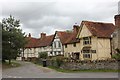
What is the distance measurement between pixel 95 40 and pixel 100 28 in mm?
3479

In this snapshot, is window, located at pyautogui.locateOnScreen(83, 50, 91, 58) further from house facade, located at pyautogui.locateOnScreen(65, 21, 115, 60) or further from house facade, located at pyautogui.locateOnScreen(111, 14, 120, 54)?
house facade, located at pyautogui.locateOnScreen(111, 14, 120, 54)

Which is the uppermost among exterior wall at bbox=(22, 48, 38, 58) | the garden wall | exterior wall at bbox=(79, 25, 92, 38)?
exterior wall at bbox=(79, 25, 92, 38)

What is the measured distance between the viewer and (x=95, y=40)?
2002 inches

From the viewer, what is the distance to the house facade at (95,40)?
50906 mm

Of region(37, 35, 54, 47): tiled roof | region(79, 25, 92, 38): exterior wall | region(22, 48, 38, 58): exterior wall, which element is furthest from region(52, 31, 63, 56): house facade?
region(79, 25, 92, 38): exterior wall

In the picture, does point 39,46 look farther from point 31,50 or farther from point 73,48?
point 73,48

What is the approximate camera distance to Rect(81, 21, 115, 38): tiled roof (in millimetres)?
50938

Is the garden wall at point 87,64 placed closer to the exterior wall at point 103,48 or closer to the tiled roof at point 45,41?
the exterior wall at point 103,48

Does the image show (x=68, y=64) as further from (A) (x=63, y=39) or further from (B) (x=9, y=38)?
Answer: (A) (x=63, y=39)

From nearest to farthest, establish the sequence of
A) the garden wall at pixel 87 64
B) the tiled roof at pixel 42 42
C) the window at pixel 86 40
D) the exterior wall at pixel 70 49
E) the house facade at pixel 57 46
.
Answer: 1. the garden wall at pixel 87 64
2. the window at pixel 86 40
3. the exterior wall at pixel 70 49
4. the house facade at pixel 57 46
5. the tiled roof at pixel 42 42

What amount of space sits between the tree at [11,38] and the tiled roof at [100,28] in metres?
14.2

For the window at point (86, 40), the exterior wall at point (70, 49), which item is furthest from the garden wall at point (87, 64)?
the exterior wall at point (70, 49)

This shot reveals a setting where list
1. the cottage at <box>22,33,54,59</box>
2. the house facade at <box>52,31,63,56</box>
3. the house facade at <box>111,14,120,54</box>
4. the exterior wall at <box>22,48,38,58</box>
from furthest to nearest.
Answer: the exterior wall at <box>22,48,38,58</box> → the cottage at <box>22,33,54,59</box> → the house facade at <box>52,31,63,56</box> → the house facade at <box>111,14,120,54</box>

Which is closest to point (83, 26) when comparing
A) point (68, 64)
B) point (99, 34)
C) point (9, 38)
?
point (99, 34)
